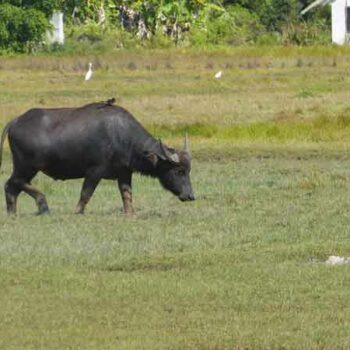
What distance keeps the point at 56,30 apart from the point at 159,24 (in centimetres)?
497

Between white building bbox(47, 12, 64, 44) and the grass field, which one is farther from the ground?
white building bbox(47, 12, 64, 44)

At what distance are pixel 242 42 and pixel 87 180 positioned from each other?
40911 mm

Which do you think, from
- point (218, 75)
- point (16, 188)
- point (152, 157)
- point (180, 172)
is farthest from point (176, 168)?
point (218, 75)

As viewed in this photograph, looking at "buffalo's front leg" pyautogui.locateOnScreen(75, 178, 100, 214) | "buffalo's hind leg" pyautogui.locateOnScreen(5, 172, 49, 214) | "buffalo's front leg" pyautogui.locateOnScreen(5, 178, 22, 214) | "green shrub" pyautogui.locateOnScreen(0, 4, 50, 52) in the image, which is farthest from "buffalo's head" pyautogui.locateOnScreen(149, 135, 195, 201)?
"green shrub" pyautogui.locateOnScreen(0, 4, 50, 52)

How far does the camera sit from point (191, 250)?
38.0ft

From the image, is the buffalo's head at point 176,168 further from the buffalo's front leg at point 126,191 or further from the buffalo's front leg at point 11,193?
the buffalo's front leg at point 11,193

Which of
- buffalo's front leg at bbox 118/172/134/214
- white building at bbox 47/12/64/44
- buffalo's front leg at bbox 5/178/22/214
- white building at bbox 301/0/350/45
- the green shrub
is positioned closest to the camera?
buffalo's front leg at bbox 118/172/134/214

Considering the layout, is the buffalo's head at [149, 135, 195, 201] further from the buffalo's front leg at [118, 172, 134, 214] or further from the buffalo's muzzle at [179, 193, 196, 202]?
the buffalo's front leg at [118, 172, 134, 214]

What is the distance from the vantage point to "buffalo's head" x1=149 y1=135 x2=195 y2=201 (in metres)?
14.5

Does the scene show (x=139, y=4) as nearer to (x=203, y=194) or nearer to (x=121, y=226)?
(x=203, y=194)

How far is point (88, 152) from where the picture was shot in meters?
14.4

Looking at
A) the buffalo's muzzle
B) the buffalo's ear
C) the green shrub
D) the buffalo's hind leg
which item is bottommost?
the buffalo's muzzle

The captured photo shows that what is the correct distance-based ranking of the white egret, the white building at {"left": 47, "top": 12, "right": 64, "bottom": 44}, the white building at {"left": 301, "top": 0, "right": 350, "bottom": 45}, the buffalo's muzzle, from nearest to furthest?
the buffalo's muzzle < the white egret < the white building at {"left": 47, "top": 12, "right": 64, "bottom": 44} < the white building at {"left": 301, "top": 0, "right": 350, "bottom": 45}

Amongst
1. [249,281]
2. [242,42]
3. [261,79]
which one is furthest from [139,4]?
[249,281]
